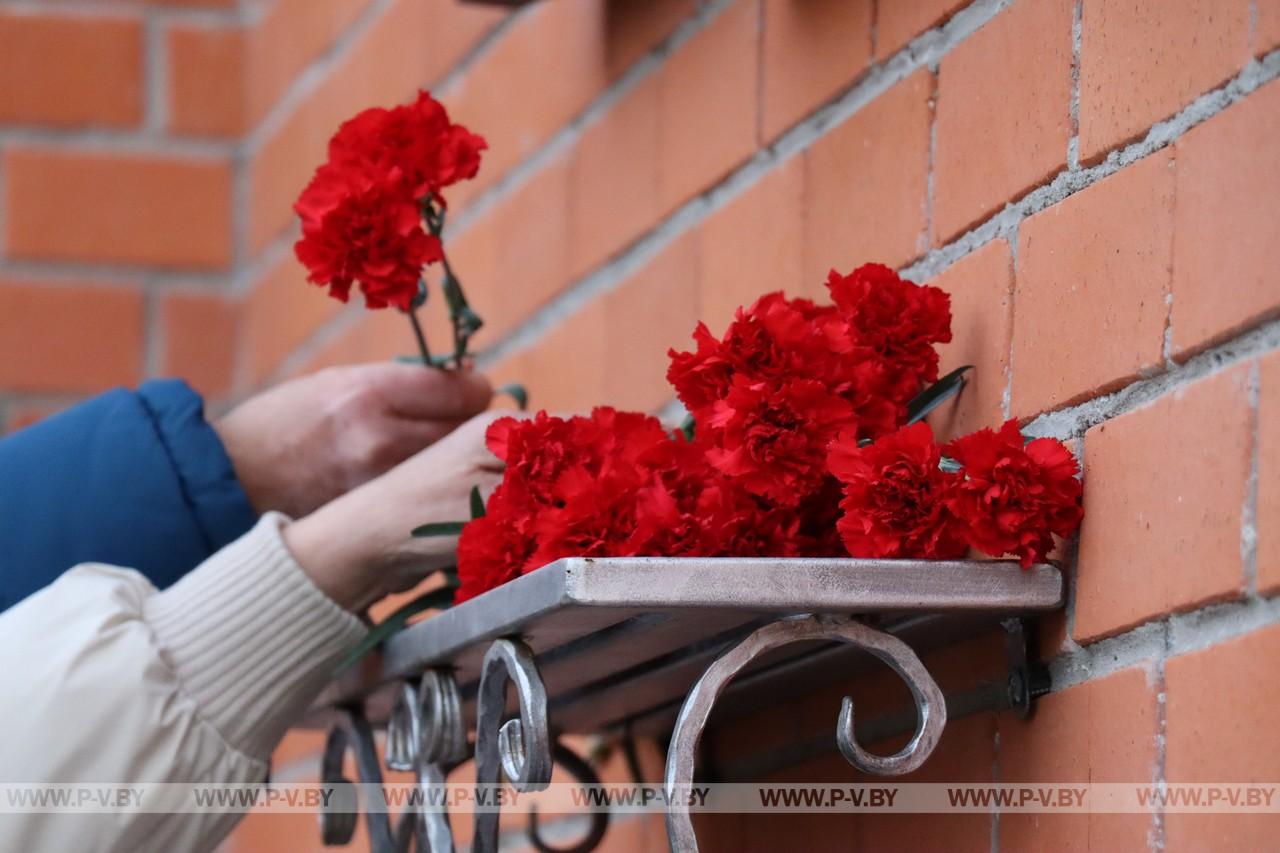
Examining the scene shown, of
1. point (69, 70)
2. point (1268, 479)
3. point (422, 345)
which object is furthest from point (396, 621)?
→ point (69, 70)

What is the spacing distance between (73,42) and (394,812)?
3.68ft

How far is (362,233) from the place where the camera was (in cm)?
95

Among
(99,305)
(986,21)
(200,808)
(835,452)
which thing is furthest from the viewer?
(99,305)

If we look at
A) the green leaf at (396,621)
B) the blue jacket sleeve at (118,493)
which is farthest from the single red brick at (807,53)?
the blue jacket sleeve at (118,493)

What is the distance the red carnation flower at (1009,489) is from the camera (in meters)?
0.71

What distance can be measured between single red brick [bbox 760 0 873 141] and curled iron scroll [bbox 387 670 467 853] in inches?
16.0

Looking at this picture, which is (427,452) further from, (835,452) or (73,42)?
(73,42)

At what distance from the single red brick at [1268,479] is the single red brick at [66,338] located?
1.68 meters

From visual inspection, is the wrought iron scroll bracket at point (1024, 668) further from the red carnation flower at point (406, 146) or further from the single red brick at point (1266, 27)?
the red carnation flower at point (406, 146)

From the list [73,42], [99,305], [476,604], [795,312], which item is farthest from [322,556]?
[73,42]

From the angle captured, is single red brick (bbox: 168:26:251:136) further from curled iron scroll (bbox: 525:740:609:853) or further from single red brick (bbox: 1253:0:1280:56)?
single red brick (bbox: 1253:0:1280:56)

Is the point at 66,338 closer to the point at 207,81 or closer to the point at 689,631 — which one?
the point at 207,81

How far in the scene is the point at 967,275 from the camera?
87 cm

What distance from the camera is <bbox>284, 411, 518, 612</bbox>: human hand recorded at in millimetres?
999
